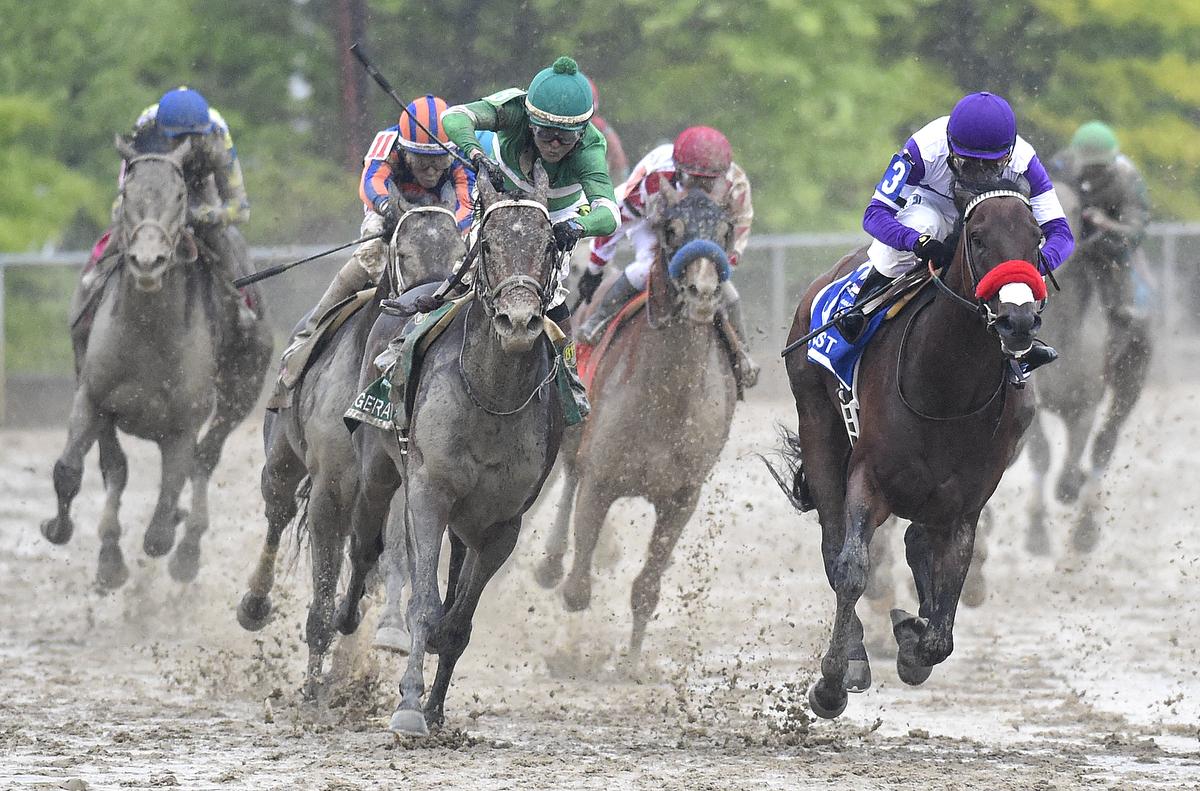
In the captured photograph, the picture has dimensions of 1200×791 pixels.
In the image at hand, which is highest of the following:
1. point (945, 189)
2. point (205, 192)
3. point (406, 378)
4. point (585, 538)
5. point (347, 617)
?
point (205, 192)

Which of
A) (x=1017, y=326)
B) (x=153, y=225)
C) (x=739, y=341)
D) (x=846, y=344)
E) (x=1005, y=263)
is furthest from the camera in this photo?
(x=153, y=225)

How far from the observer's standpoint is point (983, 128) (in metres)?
7.55

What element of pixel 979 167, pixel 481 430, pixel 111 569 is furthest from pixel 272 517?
pixel 979 167

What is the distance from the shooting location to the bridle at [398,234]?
8.88m

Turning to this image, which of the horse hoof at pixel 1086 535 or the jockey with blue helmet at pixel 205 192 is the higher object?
the jockey with blue helmet at pixel 205 192

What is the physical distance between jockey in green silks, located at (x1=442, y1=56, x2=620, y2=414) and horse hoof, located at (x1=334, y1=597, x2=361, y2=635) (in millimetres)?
1366

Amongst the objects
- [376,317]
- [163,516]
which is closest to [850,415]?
[376,317]

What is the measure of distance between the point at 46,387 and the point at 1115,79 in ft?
38.3

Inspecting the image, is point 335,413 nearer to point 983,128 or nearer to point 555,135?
point 555,135

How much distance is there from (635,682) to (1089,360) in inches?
189

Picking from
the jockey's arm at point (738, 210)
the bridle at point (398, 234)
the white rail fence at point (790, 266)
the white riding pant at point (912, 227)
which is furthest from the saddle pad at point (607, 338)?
the white rail fence at point (790, 266)

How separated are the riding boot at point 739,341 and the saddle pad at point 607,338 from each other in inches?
16.1

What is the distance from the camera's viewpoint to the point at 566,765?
752cm

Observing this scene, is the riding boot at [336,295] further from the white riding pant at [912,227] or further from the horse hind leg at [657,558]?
the white riding pant at [912,227]
